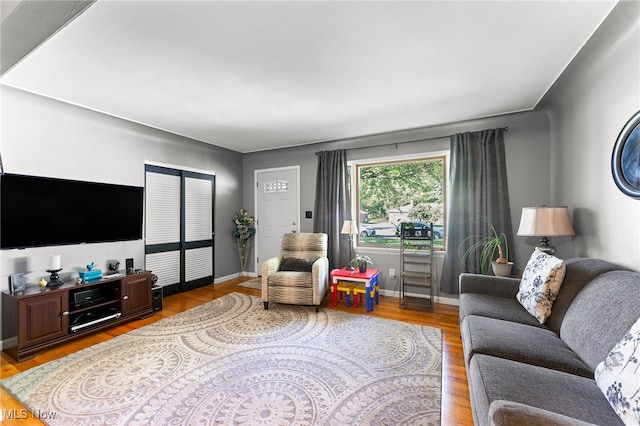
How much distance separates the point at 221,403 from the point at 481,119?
399 centimetres

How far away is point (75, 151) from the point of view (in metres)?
3.01

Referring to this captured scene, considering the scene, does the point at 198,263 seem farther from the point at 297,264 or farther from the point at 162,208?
the point at 297,264

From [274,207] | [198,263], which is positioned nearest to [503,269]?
[274,207]

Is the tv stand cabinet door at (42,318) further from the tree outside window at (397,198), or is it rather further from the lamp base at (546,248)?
the lamp base at (546,248)

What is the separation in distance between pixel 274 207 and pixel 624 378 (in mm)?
4545

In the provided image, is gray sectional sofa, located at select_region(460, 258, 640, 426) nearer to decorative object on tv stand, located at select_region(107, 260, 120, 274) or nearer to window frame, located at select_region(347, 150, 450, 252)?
window frame, located at select_region(347, 150, 450, 252)

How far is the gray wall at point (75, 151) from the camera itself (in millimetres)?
2574

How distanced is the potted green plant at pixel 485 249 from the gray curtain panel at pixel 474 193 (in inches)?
1.9

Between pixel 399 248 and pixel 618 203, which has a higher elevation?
pixel 618 203

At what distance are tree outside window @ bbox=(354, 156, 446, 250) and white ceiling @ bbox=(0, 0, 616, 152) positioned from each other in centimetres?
84

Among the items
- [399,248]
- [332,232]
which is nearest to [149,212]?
[332,232]

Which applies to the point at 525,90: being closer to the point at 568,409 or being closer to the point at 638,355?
the point at 638,355

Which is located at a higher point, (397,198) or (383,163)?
(383,163)

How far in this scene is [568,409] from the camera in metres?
1.05
